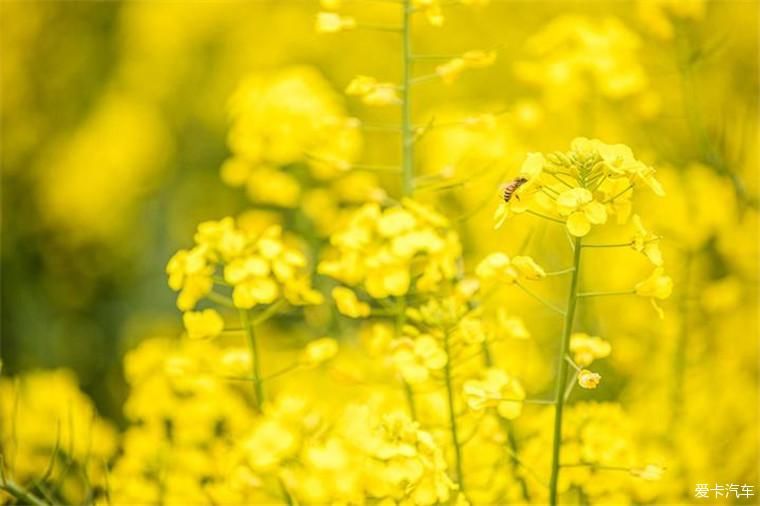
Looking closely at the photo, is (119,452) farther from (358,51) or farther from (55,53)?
(358,51)

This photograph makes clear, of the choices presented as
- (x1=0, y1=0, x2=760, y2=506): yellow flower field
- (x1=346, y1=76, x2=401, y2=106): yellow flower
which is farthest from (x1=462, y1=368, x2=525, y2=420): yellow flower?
(x1=346, y1=76, x2=401, y2=106): yellow flower

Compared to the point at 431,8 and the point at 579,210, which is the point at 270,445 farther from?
the point at 431,8

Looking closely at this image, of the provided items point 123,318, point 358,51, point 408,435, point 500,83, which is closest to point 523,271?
point 408,435

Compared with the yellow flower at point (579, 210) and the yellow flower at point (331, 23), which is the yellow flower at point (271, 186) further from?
the yellow flower at point (579, 210)

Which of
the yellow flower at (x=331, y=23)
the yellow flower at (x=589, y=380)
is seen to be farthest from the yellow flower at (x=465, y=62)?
the yellow flower at (x=589, y=380)

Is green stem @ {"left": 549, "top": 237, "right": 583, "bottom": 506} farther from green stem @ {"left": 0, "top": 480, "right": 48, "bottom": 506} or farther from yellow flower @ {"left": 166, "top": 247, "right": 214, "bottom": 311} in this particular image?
green stem @ {"left": 0, "top": 480, "right": 48, "bottom": 506}

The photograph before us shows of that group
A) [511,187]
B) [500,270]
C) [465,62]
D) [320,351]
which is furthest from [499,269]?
[465,62]
